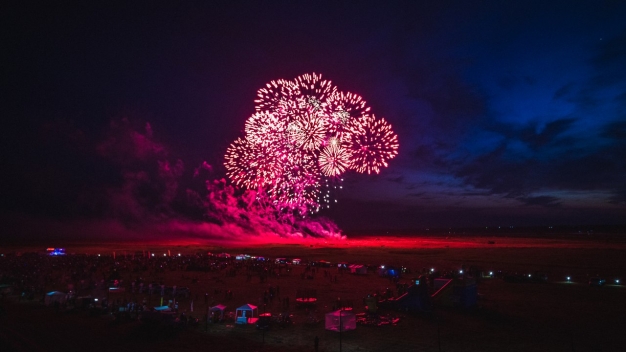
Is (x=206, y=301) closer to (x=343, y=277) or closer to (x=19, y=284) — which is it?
(x=343, y=277)

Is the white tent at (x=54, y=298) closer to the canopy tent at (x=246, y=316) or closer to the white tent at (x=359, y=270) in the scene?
the canopy tent at (x=246, y=316)

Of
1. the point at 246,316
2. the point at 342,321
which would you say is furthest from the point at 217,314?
the point at 342,321

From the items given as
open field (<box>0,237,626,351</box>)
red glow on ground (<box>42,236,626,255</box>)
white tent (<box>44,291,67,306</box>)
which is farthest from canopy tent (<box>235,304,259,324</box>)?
red glow on ground (<box>42,236,626,255</box>)

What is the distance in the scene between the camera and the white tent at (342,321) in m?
18.2

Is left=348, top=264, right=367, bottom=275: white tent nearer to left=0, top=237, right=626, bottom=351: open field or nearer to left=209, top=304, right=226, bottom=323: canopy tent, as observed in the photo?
left=0, top=237, right=626, bottom=351: open field

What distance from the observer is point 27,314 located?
22.9 metres

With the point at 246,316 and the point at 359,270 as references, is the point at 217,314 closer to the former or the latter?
the point at 246,316

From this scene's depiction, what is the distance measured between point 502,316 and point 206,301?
17.4 m

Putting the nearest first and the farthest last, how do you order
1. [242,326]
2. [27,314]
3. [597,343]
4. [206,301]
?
[597,343], [242,326], [27,314], [206,301]

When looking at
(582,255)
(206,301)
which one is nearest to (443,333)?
(206,301)

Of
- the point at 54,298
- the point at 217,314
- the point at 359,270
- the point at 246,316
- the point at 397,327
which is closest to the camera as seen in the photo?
the point at 397,327

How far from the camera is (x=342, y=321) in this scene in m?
18.2

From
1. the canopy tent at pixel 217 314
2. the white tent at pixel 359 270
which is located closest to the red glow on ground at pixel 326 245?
the white tent at pixel 359 270

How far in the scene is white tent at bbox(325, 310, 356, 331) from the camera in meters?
18.2
